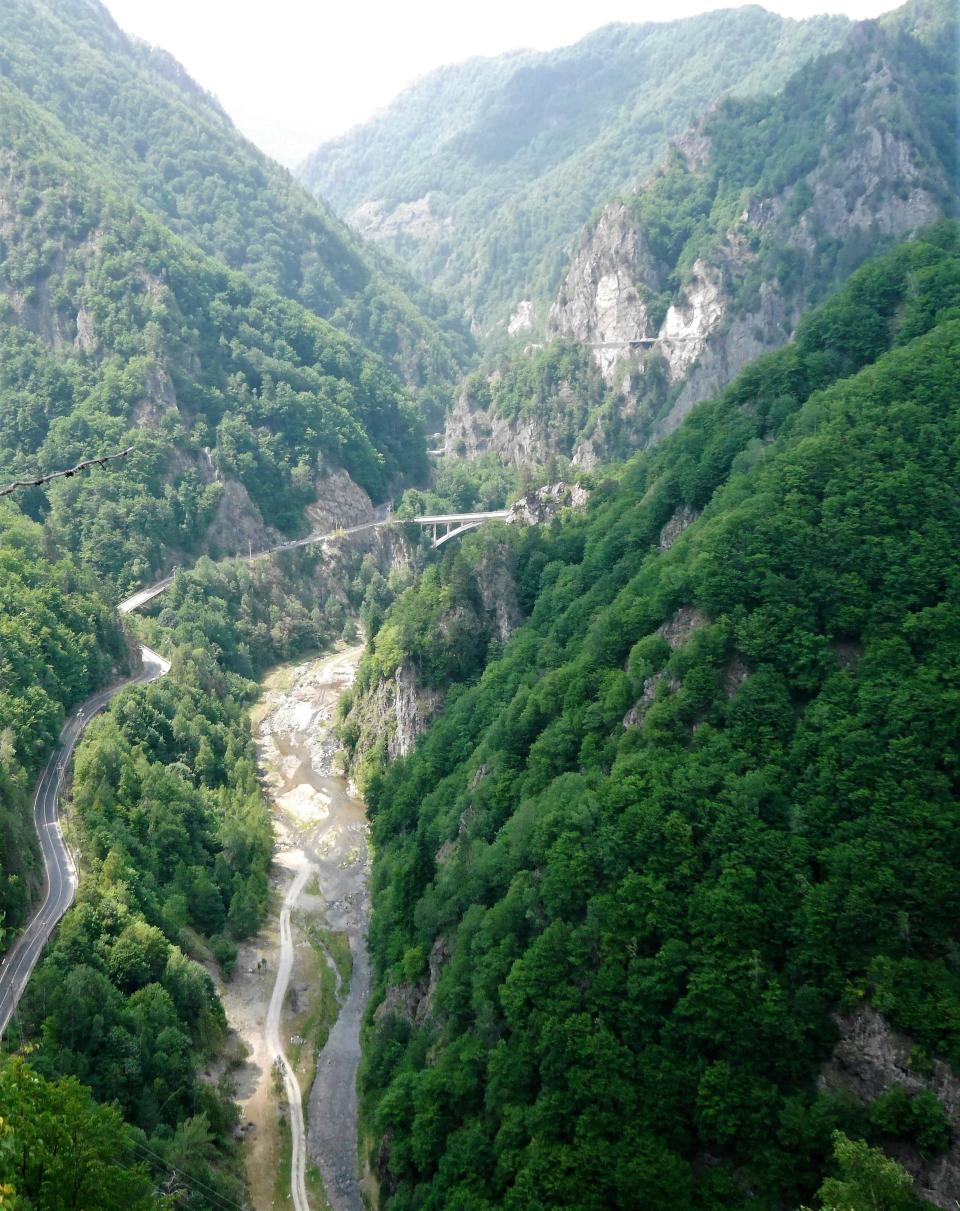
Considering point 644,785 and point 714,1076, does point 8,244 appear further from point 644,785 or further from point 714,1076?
point 714,1076

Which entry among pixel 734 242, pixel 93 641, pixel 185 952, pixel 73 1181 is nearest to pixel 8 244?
pixel 93 641

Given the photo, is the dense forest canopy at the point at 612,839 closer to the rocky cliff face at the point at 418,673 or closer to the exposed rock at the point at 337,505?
the rocky cliff face at the point at 418,673

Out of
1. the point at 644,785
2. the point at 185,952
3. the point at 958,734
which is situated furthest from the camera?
the point at 185,952

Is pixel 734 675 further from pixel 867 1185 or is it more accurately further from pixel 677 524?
pixel 867 1185

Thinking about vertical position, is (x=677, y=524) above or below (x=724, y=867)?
above

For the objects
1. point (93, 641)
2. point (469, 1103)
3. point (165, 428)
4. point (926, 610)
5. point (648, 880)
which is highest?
point (165, 428)

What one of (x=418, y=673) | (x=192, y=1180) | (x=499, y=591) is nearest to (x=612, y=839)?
(x=192, y=1180)

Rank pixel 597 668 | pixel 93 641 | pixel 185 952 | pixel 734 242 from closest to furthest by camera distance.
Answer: pixel 597 668 < pixel 185 952 < pixel 93 641 < pixel 734 242
